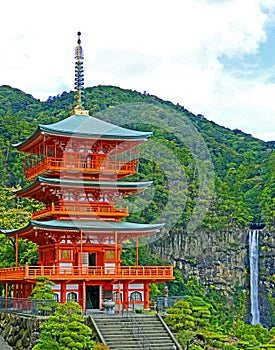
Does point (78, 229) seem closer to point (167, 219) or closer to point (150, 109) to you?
point (167, 219)

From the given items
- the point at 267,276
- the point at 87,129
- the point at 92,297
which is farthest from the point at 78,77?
the point at 267,276

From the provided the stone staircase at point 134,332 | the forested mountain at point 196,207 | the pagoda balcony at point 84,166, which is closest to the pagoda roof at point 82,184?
the pagoda balcony at point 84,166

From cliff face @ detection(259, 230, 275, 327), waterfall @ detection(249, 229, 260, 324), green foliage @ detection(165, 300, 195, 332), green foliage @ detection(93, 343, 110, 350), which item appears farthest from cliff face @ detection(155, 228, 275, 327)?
green foliage @ detection(93, 343, 110, 350)

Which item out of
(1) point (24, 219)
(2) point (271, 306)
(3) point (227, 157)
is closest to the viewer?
(1) point (24, 219)

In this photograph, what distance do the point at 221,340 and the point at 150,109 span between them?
52.3 m

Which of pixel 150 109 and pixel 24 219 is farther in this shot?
pixel 150 109

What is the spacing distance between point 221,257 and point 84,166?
32520 mm

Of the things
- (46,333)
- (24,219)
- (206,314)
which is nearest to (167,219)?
(24,219)

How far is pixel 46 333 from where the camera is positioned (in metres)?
22.0

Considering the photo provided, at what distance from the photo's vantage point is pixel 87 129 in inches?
1144

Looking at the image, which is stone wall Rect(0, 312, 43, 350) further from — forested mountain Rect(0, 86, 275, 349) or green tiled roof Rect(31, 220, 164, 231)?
forested mountain Rect(0, 86, 275, 349)

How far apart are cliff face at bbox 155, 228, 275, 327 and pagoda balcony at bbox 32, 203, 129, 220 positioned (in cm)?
2896

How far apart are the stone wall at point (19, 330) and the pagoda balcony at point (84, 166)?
6.09 meters

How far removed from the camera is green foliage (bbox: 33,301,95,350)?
21.7 metres
